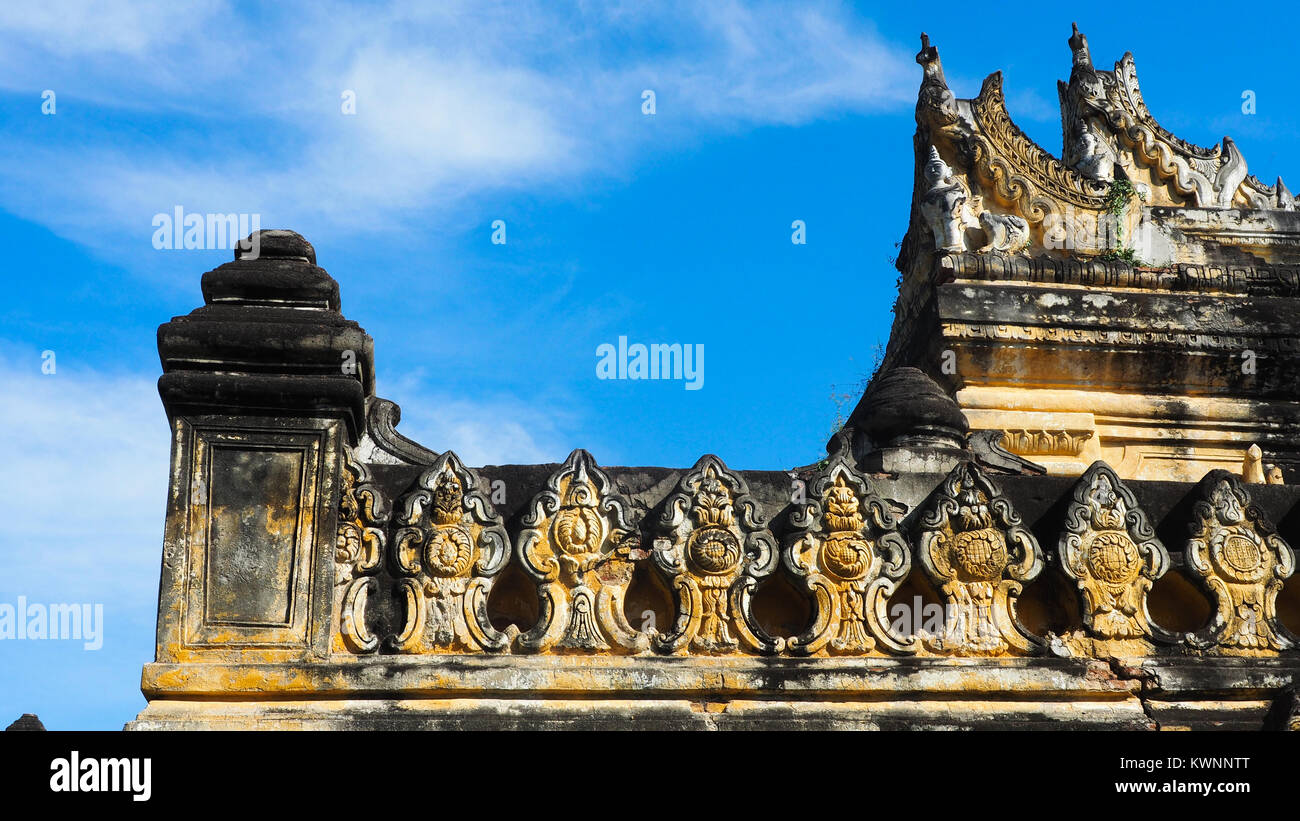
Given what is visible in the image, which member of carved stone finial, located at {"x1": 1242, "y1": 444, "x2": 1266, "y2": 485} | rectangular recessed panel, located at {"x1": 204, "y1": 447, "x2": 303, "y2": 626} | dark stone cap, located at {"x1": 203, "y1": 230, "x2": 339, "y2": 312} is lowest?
rectangular recessed panel, located at {"x1": 204, "y1": 447, "x2": 303, "y2": 626}

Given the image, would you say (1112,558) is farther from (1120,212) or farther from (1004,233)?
(1120,212)

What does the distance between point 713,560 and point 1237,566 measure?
2324 millimetres

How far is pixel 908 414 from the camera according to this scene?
25.7 feet

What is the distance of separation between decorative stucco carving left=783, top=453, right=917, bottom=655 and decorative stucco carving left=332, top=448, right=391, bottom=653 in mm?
1728

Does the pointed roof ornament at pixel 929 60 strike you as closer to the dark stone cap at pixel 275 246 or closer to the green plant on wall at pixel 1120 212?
the green plant on wall at pixel 1120 212

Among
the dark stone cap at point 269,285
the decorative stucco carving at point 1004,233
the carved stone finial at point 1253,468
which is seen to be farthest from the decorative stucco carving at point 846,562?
the decorative stucco carving at point 1004,233

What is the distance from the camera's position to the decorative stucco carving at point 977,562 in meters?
6.61

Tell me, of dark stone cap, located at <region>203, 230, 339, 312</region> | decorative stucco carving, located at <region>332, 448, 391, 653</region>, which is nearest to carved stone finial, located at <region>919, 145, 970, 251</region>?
dark stone cap, located at <region>203, 230, 339, 312</region>

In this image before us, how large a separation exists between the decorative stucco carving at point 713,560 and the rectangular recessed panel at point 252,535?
1.53 metres

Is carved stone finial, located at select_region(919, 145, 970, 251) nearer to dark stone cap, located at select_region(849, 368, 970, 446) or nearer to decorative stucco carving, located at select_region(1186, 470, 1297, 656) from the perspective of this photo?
dark stone cap, located at select_region(849, 368, 970, 446)

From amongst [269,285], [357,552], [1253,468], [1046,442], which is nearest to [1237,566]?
[1253,468]

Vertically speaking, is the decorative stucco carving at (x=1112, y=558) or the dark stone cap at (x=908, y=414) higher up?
the dark stone cap at (x=908, y=414)

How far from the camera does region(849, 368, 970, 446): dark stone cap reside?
7.84 m

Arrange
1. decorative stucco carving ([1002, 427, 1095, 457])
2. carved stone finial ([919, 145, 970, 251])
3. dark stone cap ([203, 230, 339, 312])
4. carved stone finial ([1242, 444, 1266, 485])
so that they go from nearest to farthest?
dark stone cap ([203, 230, 339, 312]) → carved stone finial ([1242, 444, 1266, 485]) → decorative stucco carving ([1002, 427, 1095, 457]) → carved stone finial ([919, 145, 970, 251])
